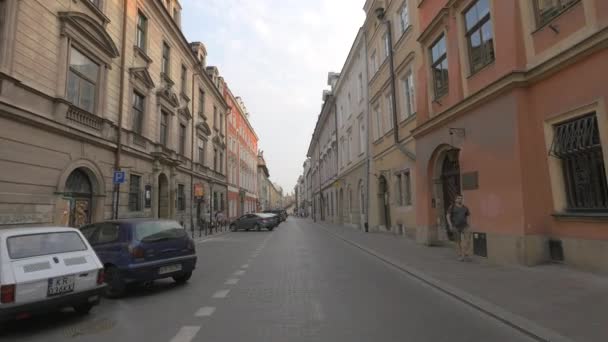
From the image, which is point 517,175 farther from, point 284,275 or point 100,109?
point 100,109

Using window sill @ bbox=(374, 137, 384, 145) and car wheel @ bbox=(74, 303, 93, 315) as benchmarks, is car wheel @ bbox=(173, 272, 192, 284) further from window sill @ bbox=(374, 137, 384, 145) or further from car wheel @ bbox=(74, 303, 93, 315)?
window sill @ bbox=(374, 137, 384, 145)

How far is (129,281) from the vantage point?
7184mm

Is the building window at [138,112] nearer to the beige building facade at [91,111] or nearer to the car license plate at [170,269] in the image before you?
the beige building facade at [91,111]

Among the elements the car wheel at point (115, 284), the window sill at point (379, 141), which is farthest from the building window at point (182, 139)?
the car wheel at point (115, 284)

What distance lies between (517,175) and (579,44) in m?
3.02

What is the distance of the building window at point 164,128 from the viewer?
23.3 metres

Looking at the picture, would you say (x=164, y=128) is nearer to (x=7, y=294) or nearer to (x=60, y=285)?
(x=60, y=285)

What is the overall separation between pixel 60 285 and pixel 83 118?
11125 millimetres

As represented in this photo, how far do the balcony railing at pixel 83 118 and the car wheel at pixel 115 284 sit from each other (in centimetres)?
854

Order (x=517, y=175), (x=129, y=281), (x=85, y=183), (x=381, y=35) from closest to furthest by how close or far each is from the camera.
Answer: (x=129, y=281) → (x=517, y=175) → (x=85, y=183) → (x=381, y=35)

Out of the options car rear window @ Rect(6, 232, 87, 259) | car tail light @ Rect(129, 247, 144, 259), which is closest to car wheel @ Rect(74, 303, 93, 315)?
car rear window @ Rect(6, 232, 87, 259)

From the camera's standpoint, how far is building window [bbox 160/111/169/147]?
76.4 ft

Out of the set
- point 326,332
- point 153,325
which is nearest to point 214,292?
point 153,325

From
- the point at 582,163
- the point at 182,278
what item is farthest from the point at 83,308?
the point at 582,163
